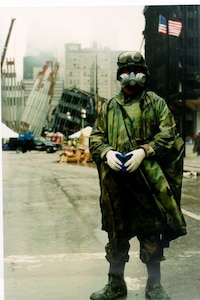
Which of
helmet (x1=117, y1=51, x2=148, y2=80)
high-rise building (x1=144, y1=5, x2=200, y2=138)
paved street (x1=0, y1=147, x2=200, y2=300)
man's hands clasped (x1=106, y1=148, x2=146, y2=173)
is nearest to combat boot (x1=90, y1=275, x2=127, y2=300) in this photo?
paved street (x1=0, y1=147, x2=200, y2=300)

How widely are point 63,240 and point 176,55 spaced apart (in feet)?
3.84

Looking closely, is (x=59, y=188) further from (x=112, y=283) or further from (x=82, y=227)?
(x=112, y=283)

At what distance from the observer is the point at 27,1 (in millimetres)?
2258

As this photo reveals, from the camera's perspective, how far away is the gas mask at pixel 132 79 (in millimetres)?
1882

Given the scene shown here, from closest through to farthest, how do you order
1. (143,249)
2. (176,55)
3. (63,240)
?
(143,249) < (63,240) < (176,55)

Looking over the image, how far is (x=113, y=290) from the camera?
6.50 ft

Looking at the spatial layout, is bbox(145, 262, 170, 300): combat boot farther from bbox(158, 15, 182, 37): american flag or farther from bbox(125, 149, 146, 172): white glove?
bbox(158, 15, 182, 37): american flag

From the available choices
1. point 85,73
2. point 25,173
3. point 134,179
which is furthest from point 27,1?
point 134,179

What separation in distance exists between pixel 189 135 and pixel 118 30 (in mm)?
663

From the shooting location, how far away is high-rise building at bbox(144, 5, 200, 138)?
226 centimetres

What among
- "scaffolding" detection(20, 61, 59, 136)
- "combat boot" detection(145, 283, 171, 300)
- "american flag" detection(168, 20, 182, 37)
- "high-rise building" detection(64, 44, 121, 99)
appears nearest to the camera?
"combat boot" detection(145, 283, 171, 300)

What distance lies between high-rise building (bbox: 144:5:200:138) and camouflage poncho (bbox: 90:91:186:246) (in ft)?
0.99

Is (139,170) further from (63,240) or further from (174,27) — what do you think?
(174,27)

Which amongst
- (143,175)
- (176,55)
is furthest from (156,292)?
(176,55)
